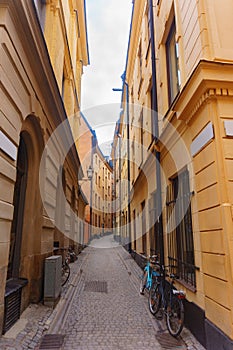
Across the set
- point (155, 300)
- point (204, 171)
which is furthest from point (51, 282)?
point (204, 171)

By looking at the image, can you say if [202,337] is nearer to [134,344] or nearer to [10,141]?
[134,344]

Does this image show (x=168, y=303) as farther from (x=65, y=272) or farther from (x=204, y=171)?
(x=65, y=272)

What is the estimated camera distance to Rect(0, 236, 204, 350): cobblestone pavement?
13.3 feet

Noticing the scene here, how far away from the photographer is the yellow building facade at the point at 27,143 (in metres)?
3.87

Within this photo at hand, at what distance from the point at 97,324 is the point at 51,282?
4.99 feet

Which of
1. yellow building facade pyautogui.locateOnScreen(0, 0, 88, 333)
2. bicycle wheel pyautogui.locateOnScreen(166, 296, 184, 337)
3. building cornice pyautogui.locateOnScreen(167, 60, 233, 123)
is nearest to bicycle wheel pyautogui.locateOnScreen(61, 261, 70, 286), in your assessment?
yellow building facade pyautogui.locateOnScreen(0, 0, 88, 333)

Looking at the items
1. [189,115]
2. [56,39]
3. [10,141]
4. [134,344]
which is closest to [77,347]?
[134,344]

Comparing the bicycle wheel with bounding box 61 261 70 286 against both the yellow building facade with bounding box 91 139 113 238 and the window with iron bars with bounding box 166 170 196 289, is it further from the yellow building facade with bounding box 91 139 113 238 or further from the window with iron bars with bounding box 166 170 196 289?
the yellow building facade with bounding box 91 139 113 238

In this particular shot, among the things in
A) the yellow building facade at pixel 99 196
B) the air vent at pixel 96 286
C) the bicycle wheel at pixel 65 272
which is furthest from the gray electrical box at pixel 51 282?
the yellow building facade at pixel 99 196

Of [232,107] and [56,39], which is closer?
[232,107]

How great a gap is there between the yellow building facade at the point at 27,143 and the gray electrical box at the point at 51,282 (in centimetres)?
17

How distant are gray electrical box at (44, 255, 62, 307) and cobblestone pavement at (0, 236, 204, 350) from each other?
168 millimetres

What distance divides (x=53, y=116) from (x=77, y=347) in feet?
17.6

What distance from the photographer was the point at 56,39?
7.76 m
